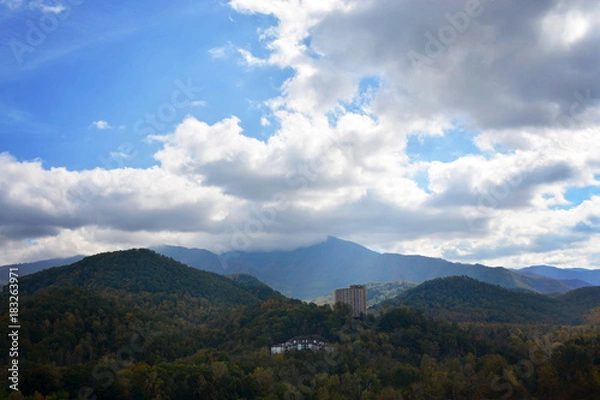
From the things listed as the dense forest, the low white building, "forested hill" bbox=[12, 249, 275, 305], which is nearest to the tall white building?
the dense forest

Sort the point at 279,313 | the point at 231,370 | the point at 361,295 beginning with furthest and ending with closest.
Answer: the point at 361,295, the point at 279,313, the point at 231,370

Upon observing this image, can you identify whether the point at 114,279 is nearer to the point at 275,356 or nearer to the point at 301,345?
the point at 301,345

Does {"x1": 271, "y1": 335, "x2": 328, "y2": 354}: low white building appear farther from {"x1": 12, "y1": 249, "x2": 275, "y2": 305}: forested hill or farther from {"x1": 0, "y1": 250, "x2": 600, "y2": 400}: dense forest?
{"x1": 12, "y1": 249, "x2": 275, "y2": 305}: forested hill

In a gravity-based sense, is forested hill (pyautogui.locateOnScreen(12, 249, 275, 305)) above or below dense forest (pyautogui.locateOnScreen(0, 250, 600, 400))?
above

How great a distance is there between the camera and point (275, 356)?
101438 millimetres

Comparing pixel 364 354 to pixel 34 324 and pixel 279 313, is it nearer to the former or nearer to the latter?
pixel 279 313

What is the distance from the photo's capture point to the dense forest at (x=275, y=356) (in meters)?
76.9

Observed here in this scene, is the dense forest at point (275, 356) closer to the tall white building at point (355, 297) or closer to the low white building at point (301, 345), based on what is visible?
the low white building at point (301, 345)

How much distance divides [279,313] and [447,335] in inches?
1693

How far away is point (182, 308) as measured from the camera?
171500 millimetres

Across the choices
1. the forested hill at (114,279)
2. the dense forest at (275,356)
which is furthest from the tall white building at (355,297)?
the forested hill at (114,279)

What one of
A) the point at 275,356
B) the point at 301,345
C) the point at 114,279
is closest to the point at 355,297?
the point at 301,345

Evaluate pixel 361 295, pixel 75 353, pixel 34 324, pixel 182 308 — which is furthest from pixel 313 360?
pixel 182 308

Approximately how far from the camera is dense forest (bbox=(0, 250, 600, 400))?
252 feet
